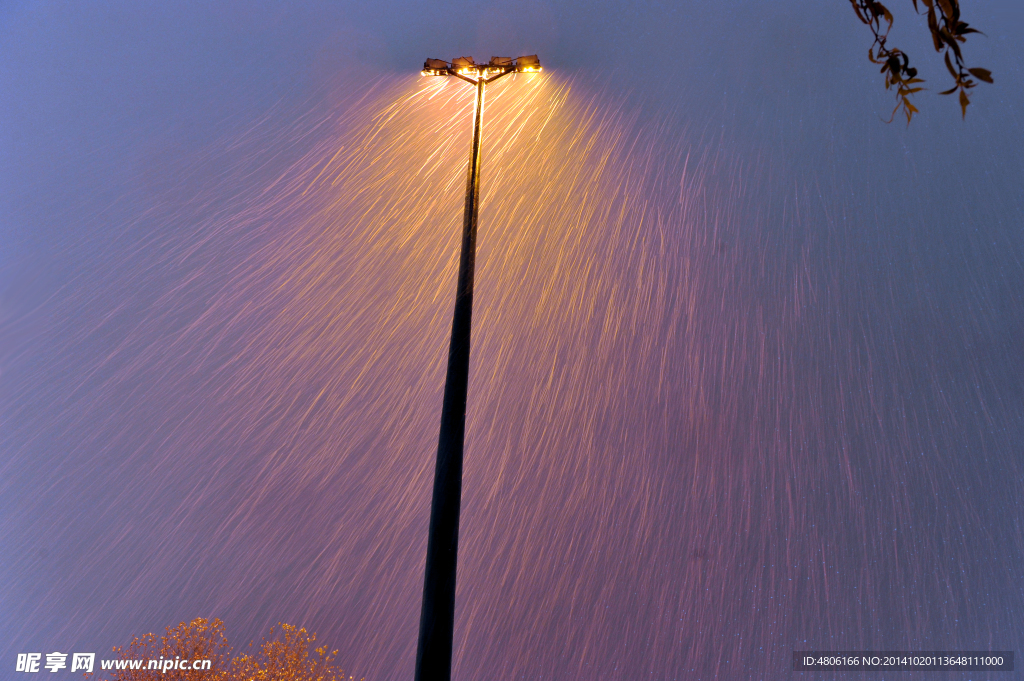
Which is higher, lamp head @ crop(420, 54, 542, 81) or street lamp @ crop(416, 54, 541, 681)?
lamp head @ crop(420, 54, 542, 81)

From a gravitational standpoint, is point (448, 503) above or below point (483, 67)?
below

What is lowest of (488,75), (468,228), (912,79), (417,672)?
(417,672)

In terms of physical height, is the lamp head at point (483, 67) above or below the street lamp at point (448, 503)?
above

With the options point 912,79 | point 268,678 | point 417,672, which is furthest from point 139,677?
point 912,79

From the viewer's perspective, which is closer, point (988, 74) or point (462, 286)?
point (988, 74)

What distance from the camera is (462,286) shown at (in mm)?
4352

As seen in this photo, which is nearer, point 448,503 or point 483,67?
point 448,503

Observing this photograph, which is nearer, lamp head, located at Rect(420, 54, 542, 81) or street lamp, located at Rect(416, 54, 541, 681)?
street lamp, located at Rect(416, 54, 541, 681)

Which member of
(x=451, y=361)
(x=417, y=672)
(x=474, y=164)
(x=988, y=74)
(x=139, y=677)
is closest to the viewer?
(x=988, y=74)

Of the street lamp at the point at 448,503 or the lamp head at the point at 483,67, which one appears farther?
the lamp head at the point at 483,67

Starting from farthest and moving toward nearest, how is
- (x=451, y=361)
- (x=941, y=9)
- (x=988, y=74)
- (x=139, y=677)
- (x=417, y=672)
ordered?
(x=139, y=677), (x=451, y=361), (x=417, y=672), (x=941, y=9), (x=988, y=74)

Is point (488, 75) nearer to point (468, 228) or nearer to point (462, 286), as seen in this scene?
point (468, 228)

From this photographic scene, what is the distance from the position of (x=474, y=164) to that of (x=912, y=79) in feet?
10.0

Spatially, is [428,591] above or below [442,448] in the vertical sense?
below
